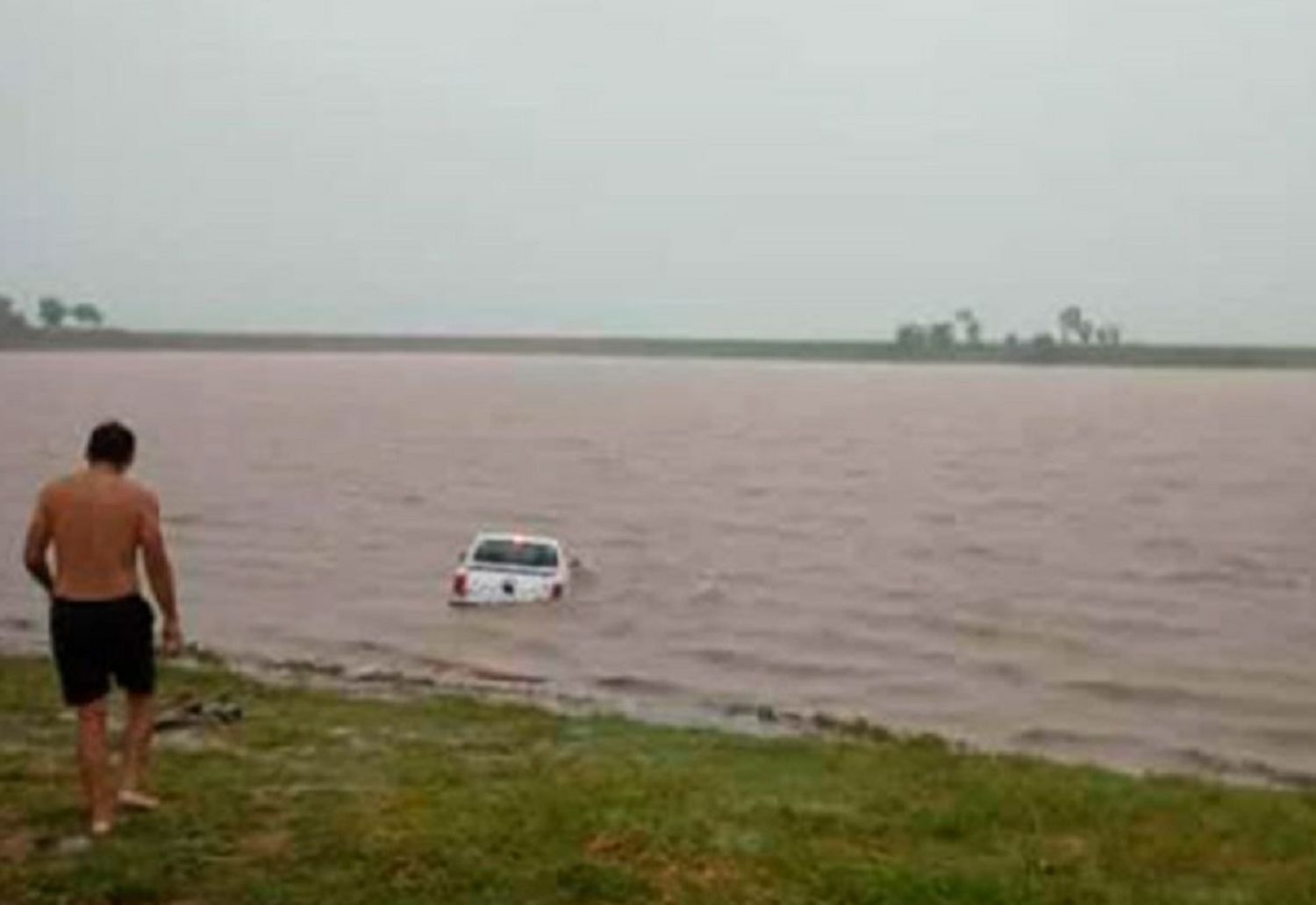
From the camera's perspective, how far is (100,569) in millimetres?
9453

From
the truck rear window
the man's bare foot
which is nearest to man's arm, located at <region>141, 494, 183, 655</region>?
the man's bare foot

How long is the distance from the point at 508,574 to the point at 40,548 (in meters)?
24.6

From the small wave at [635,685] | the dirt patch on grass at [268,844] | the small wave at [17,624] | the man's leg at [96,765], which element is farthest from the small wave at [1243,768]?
the small wave at [17,624]

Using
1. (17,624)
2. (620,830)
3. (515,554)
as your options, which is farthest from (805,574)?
(620,830)

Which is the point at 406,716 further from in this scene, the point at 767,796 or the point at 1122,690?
the point at 1122,690

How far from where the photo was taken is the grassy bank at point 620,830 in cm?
928

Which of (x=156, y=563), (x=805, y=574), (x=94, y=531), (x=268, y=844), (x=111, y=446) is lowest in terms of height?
(x=805, y=574)

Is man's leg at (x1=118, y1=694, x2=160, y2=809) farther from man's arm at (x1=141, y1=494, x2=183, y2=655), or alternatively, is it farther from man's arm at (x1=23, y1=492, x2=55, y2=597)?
man's arm at (x1=23, y1=492, x2=55, y2=597)

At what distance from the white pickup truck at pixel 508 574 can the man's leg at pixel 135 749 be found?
2312 centimetres

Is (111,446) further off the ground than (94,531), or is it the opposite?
(111,446)

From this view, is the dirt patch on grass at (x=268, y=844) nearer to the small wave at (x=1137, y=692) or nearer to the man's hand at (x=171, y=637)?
the man's hand at (x=171, y=637)

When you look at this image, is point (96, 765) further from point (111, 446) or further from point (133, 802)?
point (111, 446)

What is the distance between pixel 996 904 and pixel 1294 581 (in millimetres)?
34669

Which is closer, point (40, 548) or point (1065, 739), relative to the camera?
point (40, 548)
